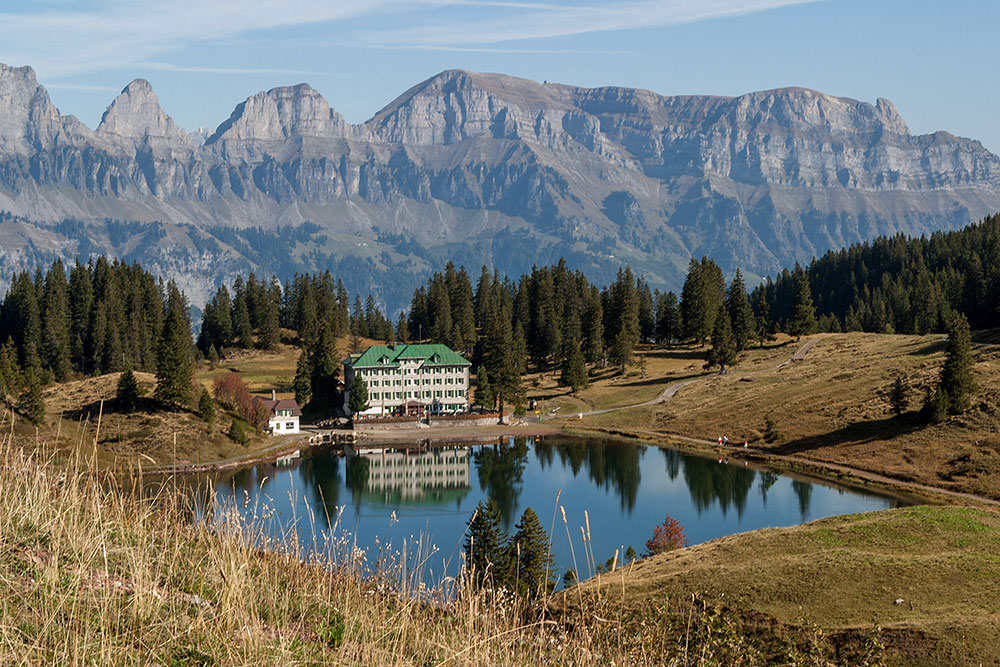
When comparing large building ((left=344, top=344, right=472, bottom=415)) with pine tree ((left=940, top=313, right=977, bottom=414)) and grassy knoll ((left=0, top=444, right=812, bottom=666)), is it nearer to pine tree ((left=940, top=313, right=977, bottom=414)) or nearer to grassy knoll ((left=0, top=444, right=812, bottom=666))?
pine tree ((left=940, top=313, right=977, bottom=414))

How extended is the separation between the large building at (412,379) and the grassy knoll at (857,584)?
74284 millimetres

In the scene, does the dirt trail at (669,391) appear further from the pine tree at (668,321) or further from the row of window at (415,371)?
the pine tree at (668,321)

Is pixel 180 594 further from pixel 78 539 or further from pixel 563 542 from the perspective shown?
pixel 563 542

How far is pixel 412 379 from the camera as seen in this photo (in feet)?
384

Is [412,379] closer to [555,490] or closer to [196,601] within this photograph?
[555,490]

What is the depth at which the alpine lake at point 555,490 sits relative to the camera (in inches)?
2499

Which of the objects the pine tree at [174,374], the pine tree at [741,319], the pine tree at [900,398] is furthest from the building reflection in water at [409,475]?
the pine tree at [741,319]

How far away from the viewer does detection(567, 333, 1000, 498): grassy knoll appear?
74188 mm

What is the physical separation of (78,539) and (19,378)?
88297mm

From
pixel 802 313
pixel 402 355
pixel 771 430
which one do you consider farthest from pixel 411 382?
pixel 802 313

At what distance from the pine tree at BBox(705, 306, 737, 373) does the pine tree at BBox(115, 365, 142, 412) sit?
7040cm

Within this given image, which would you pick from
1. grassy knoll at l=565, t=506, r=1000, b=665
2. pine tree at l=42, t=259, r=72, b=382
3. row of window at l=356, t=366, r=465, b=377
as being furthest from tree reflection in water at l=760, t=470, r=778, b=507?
pine tree at l=42, t=259, r=72, b=382

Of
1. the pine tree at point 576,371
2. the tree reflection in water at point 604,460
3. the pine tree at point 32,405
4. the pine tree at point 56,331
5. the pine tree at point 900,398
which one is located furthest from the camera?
the pine tree at point 576,371

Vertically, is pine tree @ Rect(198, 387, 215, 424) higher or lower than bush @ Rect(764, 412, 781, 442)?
higher
